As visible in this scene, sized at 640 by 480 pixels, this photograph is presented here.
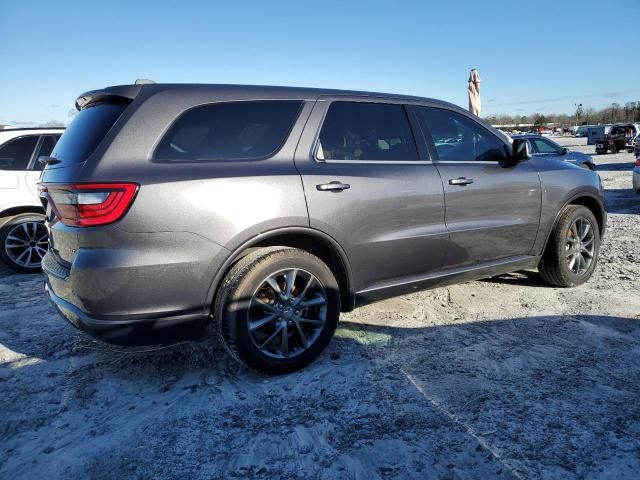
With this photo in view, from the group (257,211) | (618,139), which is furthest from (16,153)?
(618,139)

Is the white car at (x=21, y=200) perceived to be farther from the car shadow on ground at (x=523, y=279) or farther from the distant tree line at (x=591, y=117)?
the distant tree line at (x=591, y=117)

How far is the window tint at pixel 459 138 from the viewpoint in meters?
3.67

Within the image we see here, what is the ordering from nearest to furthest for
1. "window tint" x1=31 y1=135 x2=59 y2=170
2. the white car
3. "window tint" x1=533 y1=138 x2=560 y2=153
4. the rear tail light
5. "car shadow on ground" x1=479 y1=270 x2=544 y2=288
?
the rear tail light < "car shadow on ground" x1=479 y1=270 x2=544 y2=288 < the white car < "window tint" x1=31 y1=135 x2=59 y2=170 < "window tint" x1=533 y1=138 x2=560 y2=153

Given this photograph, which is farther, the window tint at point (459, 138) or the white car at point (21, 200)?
the white car at point (21, 200)

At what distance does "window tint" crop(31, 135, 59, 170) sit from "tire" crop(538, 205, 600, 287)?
19.1ft

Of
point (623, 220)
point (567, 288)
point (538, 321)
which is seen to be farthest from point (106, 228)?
point (623, 220)

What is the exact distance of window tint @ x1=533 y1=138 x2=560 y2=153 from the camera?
11.7 m

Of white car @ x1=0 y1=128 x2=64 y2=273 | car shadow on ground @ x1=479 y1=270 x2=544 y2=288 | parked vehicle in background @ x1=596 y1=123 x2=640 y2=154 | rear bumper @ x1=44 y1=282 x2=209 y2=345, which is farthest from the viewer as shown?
parked vehicle in background @ x1=596 y1=123 x2=640 y2=154

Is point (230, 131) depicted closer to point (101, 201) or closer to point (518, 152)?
point (101, 201)

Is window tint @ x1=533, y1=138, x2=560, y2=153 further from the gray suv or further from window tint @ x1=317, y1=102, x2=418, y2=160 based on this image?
window tint @ x1=317, y1=102, x2=418, y2=160

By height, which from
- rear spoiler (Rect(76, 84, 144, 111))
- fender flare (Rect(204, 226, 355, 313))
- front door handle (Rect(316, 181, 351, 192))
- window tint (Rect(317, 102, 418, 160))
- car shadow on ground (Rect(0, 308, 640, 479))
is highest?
rear spoiler (Rect(76, 84, 144, 111))

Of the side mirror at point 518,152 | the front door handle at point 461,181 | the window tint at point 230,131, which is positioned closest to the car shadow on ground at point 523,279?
the side mirror at point 518,152

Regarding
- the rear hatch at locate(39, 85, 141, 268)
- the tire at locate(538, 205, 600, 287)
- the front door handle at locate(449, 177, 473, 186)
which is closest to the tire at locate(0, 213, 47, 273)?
the rear hatch at locate(39, 85, 141, 268)

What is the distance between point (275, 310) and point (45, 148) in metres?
4.77
